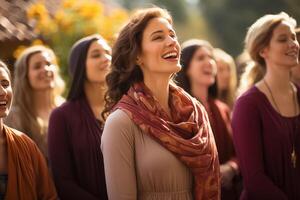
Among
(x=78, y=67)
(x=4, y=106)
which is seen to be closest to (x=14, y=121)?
(x=78, y=67)

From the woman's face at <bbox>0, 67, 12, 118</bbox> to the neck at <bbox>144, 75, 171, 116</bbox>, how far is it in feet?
3.16

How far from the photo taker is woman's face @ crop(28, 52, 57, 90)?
5.79 metres

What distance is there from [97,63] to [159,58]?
144 cm

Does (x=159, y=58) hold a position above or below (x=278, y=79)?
above

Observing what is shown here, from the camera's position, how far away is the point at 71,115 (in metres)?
4.99

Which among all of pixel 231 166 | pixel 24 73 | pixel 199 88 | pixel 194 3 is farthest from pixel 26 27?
pixel 194 3

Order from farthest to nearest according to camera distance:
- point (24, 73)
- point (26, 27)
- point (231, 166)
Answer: point (26, 27) < point (24, 73) < point (231, 166)

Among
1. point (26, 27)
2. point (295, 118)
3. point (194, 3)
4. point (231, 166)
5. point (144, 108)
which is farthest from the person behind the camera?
point (194, 3)

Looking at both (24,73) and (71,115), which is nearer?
(71,115)

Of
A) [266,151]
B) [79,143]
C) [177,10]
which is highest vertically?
[177,10]

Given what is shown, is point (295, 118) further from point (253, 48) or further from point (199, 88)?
point (199, 88)

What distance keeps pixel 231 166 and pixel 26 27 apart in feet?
14.7

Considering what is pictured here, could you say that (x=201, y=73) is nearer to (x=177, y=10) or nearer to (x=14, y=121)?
(x=14, y=121)

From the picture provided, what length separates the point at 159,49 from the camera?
393 centimetres
